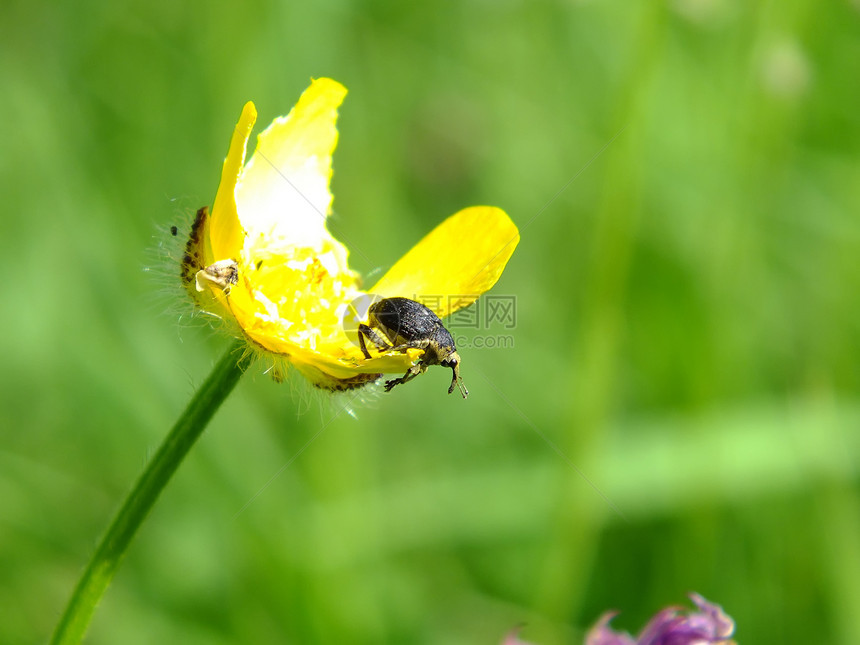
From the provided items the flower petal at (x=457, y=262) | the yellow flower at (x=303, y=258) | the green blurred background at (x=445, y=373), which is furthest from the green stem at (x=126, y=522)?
the green blurred background at (x=445, y=373)

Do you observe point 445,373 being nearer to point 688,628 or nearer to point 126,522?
point 688,628

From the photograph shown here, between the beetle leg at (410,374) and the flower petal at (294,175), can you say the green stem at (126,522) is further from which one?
the flower petal at (294,175)

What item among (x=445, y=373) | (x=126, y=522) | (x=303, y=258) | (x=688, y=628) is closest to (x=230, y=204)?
(x=303, y=258)

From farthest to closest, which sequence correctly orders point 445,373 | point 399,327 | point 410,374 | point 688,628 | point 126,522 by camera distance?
point 445,373 → point 410,374 → point 399,327 → point 688,628 → point 126,522

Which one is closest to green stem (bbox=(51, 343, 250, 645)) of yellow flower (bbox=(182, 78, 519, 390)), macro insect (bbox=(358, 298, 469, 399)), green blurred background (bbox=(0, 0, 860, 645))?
yellow flower (bbox=(182, 78, 519, 390))

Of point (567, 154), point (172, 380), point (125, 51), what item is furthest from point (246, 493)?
point (567, 154)

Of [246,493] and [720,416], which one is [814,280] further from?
[246,493]
